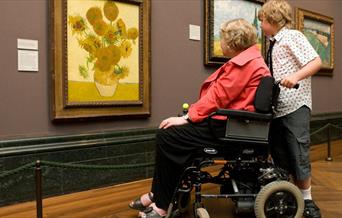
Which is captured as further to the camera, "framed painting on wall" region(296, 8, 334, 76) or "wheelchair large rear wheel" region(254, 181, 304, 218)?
"framed painting on wall" region(296, 8, 334, 76)

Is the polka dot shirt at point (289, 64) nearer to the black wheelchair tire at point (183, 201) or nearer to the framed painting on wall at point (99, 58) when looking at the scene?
the black wheelchair tire at point (183, 201)

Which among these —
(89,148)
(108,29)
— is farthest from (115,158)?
(108,29)

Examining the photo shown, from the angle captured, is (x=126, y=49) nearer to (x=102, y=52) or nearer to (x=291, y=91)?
(x=102, y=52)

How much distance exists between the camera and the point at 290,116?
3.17 meters

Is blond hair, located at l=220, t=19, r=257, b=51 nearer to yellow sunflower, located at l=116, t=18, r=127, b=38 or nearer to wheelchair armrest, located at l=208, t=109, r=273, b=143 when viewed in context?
wheelchair armrest, located at l=208, t=109, r=273, b=143

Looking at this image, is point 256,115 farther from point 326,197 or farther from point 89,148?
point 89,148

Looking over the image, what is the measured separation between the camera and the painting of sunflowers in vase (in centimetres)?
384

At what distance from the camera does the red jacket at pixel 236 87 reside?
2826mm

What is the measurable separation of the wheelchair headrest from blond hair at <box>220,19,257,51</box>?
1.01ft

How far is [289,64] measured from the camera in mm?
3158

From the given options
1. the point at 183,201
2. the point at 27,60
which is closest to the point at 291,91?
the point at 183,201

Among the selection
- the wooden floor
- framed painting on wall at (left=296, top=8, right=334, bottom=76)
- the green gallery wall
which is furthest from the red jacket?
framed painting on wall at (left=296, top=8, right=334, bottom=76)

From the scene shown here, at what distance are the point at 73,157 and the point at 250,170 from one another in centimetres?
172

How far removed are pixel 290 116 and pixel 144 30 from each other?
74.7 inches
